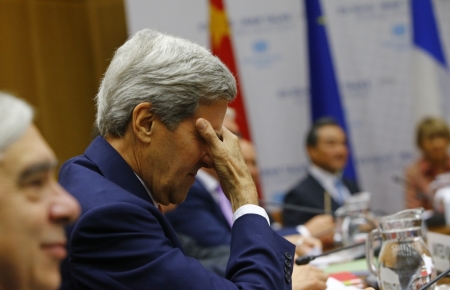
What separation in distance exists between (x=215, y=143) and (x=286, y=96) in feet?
13.6

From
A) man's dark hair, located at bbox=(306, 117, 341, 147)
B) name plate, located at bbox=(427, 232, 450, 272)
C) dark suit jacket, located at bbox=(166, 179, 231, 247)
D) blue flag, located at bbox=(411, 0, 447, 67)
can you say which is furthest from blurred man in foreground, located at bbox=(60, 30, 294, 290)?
blue flag, located at bbox=(411, 0, 447, 67)

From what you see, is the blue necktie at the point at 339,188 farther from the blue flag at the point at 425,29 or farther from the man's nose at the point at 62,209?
the man's nose at the point at 62,209

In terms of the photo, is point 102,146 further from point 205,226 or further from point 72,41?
point 72,41

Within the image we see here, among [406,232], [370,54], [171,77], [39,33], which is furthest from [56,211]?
[370,54]

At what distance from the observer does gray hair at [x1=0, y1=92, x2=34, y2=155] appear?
0.85 m

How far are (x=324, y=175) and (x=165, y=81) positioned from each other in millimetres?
3360

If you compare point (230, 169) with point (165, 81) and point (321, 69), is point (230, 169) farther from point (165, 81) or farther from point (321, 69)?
point (321, 69)

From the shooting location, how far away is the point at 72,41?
219 inches

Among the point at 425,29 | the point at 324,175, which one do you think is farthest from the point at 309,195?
the point at 425,29

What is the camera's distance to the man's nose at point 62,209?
88 cm

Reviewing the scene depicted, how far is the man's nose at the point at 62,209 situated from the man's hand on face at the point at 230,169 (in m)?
0.65

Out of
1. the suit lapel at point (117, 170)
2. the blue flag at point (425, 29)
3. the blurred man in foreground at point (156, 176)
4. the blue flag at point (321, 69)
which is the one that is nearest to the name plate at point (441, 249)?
the blurred man in foreground at point (156, 176)

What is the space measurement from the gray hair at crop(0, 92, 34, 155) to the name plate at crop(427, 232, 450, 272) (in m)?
1.37

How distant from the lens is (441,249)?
194 centimetres
